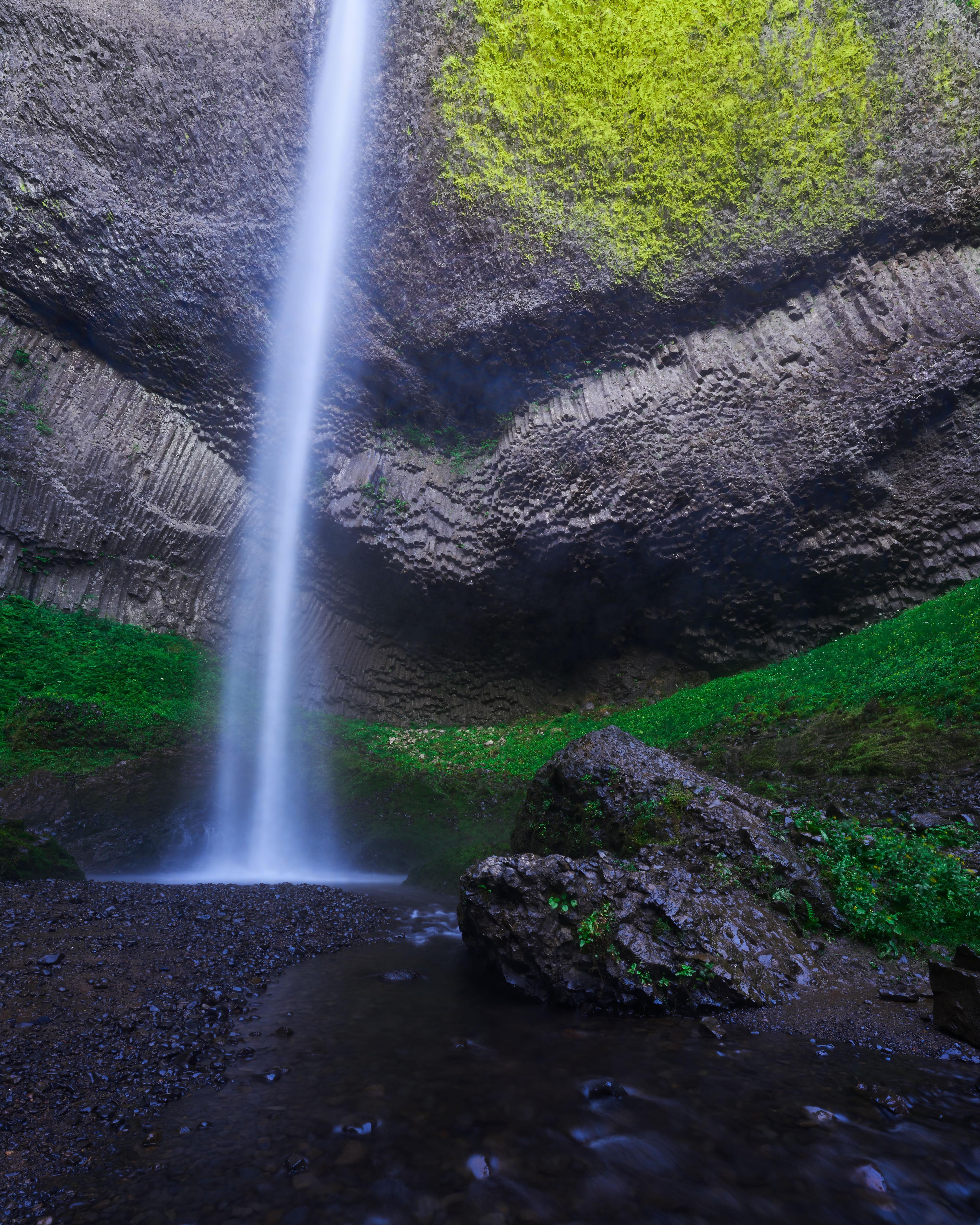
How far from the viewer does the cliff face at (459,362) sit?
526 inches

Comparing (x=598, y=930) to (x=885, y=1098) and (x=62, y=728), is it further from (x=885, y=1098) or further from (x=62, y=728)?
(x=62, y=728)

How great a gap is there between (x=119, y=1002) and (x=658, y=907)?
3.55 meters

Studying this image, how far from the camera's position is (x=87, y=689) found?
39.1ft

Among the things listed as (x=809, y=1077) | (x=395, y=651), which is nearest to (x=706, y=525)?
(x=395, y=651)

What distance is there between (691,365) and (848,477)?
4318 mm

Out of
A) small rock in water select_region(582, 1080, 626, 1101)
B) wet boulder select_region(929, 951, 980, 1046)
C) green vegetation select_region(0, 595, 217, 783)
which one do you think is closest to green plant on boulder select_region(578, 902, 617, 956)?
small rock in water select_region(582, 1080, 626, 1101)

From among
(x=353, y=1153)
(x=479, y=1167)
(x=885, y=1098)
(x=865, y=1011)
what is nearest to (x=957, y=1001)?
(x=865, y=1011)

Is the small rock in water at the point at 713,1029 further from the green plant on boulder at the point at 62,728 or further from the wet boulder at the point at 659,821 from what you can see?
the green plant on boulder at the point at 62,728

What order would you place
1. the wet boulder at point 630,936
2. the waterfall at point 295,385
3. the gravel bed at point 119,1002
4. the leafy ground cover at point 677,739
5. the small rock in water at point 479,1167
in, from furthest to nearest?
the waterfall at point 295,385
the leafy ground cover at point 677,739
the wet boulder at point 630,936
the gravel bed at point 119,1002
the small rock in water at point 479,1167

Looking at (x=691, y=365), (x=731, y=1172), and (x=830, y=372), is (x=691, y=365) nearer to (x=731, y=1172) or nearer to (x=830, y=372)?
(x=830, y=372)

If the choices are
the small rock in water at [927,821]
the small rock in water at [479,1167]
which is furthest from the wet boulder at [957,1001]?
the small rock in water at [479,1167]

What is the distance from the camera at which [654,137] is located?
1466cm

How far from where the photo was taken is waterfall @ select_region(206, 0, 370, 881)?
15.0 metres

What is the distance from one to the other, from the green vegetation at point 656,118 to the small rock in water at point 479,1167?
1606 centimetres
